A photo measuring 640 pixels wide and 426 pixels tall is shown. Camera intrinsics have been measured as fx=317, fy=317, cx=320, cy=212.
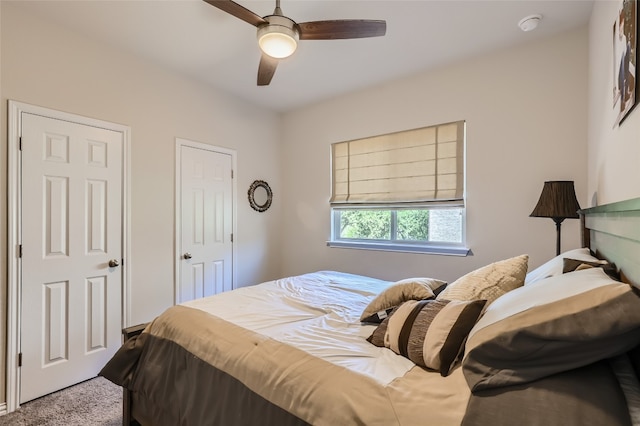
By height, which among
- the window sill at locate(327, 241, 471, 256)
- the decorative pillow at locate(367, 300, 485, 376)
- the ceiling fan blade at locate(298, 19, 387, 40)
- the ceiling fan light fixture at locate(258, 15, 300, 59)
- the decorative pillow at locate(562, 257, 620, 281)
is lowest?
the decorative pillow at locate(367, 300, 485, 376)

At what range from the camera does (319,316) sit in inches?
70.2

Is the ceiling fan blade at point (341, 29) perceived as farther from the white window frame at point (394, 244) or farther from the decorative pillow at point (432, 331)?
the white window frame at point (394, 244)

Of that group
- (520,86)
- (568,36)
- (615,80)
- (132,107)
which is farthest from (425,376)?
(132,107)

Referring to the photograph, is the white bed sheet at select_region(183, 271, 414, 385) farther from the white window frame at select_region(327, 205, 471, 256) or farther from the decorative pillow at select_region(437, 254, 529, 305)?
the white window frame at select_region(327, 205, 471, 256)

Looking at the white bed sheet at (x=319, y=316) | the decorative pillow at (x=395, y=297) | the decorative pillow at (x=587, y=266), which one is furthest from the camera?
the decorative pillow at (x=395, y=297)

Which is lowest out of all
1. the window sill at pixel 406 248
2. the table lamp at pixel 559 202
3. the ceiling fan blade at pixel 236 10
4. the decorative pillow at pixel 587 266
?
the window sill at pixel 406 248

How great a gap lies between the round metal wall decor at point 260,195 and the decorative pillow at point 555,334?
3.23 m

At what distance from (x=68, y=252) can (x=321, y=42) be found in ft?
8.42

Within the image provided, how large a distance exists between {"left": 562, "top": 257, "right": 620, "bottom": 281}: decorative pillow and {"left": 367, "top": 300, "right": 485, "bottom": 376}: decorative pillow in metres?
0.41

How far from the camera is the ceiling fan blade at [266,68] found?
219 centimetres

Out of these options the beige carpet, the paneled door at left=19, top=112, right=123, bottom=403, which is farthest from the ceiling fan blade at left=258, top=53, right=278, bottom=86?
the beige carpet

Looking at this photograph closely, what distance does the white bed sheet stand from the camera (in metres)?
1.21

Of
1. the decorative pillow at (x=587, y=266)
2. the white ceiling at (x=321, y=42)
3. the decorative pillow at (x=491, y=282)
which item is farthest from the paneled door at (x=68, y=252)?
the decorative pillow at (x=587, y=266)

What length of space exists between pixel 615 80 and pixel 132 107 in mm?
3318
